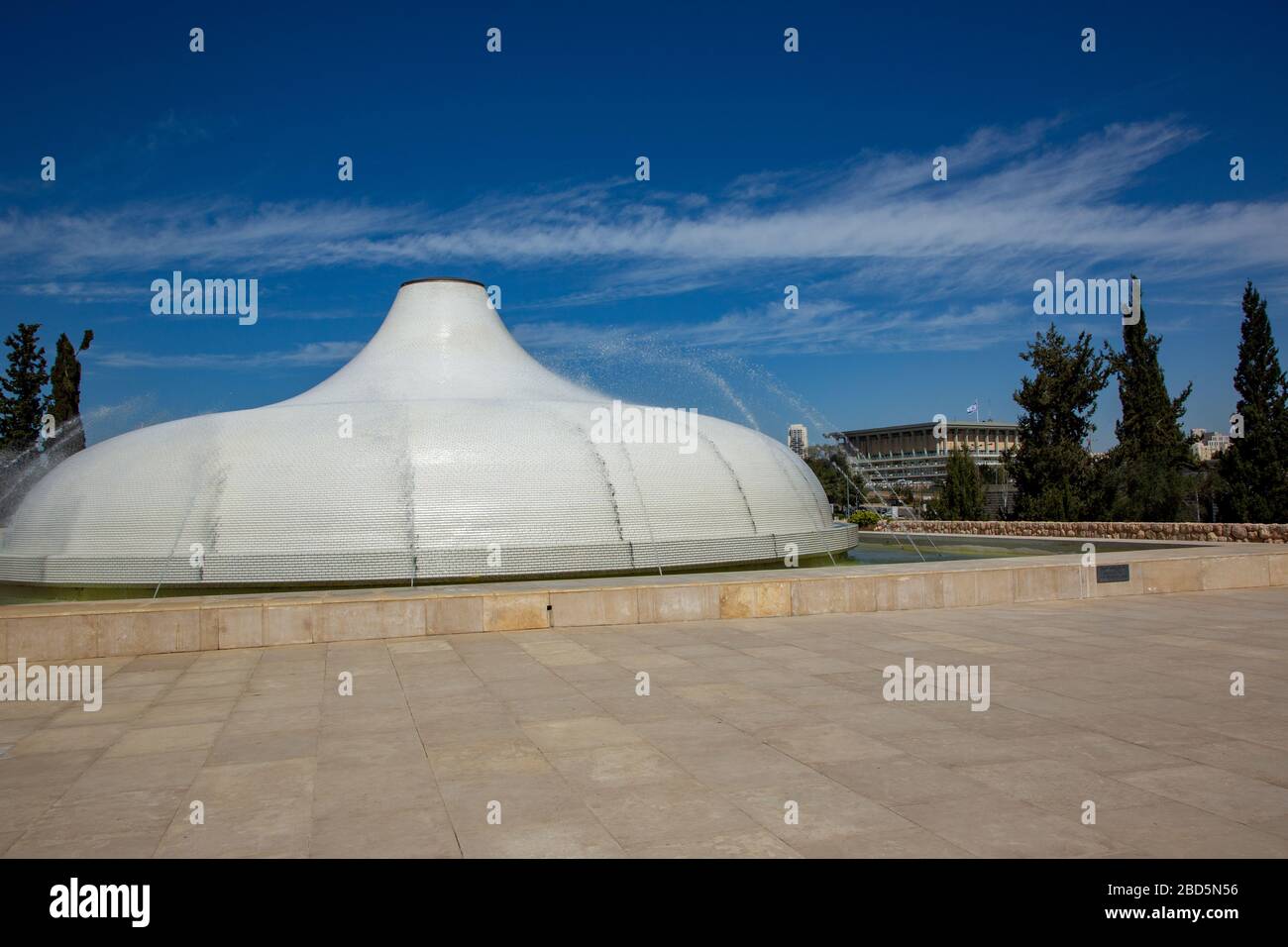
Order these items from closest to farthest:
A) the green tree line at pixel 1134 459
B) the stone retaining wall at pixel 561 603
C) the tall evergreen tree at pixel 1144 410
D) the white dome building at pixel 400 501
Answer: the stone retaining wall at pixel 561 603
the white dome building at pixel 400 501
the green tree line at pixel 1134 459
the tall evergreen tree at pixel 1144 410

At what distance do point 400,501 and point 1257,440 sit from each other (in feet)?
95.6

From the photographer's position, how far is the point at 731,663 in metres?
8.24

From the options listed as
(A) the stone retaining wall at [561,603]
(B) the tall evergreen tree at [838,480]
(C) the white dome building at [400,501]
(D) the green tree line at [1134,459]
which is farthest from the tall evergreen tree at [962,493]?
(A) the stone retaining wall at [561,603]

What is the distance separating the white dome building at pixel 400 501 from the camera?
16.9 metres

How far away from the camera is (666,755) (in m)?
5.40

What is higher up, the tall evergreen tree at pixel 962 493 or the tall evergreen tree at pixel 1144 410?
the tall evergreen tree at pixel 1144 410

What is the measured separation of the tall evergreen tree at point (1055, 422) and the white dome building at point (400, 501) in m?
14.7

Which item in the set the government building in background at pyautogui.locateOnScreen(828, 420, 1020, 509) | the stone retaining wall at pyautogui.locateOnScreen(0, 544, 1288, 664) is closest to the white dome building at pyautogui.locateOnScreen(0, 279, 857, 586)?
the stone retaining wall at pyautogui.locateOnScreen(0, 544, 1288, 664)

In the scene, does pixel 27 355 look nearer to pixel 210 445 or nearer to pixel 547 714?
pixel 210 445

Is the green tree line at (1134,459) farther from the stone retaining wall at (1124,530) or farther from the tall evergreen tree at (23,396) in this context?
the tall evergreen tree at (23,396)

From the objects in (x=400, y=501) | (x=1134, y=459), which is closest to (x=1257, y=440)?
(x=1134, y=459)

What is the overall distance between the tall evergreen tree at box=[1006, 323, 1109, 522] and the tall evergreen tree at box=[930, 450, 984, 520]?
6.76 feet
